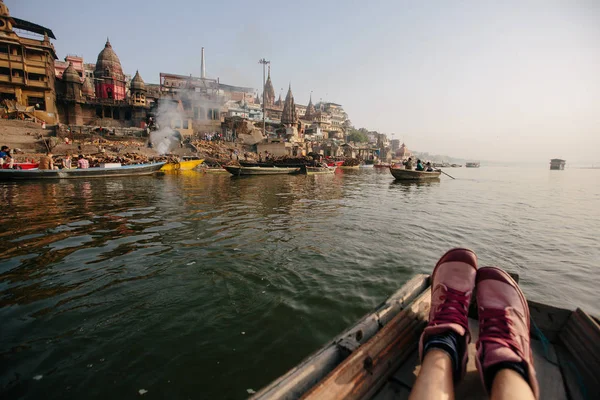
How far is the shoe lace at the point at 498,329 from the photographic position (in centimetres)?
189

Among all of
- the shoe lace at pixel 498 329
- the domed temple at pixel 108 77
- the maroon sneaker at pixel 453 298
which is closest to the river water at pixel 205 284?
the maroon sneaker at pixel 453 298

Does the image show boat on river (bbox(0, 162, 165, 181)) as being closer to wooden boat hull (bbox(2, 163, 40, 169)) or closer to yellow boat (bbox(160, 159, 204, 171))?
wooden boat hull (bbox(2, 163, 40, 169))

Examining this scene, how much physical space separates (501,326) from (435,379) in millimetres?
789

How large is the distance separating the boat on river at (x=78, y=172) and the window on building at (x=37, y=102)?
28223 millimetres

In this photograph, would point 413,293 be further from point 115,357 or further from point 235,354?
point 115,357

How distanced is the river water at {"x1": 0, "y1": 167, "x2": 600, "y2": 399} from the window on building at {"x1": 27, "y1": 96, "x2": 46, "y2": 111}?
42541mm

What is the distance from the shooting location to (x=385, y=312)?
7.85 ft

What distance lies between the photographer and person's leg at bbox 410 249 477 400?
5.54 feet

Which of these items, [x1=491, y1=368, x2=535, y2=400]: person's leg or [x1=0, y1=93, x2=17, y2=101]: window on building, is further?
[x1=0, y1=93, x2=17, y2=101]: window on building

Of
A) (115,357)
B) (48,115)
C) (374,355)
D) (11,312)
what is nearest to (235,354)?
(115,357)

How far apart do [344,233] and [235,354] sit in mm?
5530

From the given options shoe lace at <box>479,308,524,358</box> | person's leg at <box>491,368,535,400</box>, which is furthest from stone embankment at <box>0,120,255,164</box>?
person's leg at <box>491,368,535,400</box>

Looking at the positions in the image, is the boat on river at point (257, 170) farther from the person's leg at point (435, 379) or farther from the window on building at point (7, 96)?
the window on building at point (7, 96)

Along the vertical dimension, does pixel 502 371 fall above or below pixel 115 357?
above
